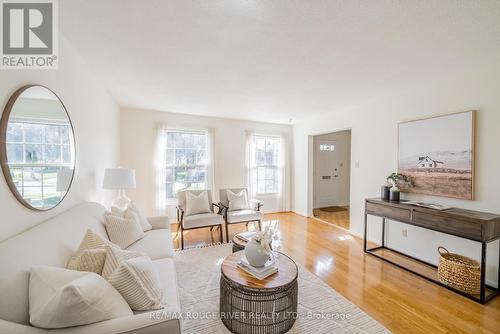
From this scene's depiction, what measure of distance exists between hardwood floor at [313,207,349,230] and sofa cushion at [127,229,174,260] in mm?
3448

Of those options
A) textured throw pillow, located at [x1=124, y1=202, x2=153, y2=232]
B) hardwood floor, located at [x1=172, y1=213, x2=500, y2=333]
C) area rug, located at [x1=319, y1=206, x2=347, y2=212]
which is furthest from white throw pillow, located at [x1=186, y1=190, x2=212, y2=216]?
area rug, located at [x1=319, y1=206, x2=347, y2=212]

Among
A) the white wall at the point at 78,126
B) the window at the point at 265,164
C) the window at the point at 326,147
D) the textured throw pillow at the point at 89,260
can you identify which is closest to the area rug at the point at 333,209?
the window at the point at 265,164

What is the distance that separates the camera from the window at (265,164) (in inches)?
206

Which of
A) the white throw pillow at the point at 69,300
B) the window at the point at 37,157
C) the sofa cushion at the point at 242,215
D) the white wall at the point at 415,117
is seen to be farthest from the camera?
the sofa cushion at the point at 242,215

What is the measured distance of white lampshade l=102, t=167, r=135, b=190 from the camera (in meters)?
2.76

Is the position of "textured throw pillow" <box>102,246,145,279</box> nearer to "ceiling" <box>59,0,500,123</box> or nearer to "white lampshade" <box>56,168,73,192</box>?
"white lampshade" <box>56,168,73,192</box>

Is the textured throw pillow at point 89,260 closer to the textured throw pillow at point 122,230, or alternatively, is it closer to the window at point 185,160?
the textured throw pillow at point 122,230

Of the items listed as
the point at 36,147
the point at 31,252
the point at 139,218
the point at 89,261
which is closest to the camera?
the point at 31,252

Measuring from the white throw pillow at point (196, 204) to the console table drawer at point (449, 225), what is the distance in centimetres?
298

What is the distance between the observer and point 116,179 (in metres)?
2.79

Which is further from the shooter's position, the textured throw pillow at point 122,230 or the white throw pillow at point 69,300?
the textured throw pillow at point 122,230

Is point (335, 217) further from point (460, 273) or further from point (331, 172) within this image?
point (460, 273)

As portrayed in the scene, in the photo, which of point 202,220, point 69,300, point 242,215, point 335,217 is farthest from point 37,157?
point 335,217

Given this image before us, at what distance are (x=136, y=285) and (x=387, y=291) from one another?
241 centimetres
